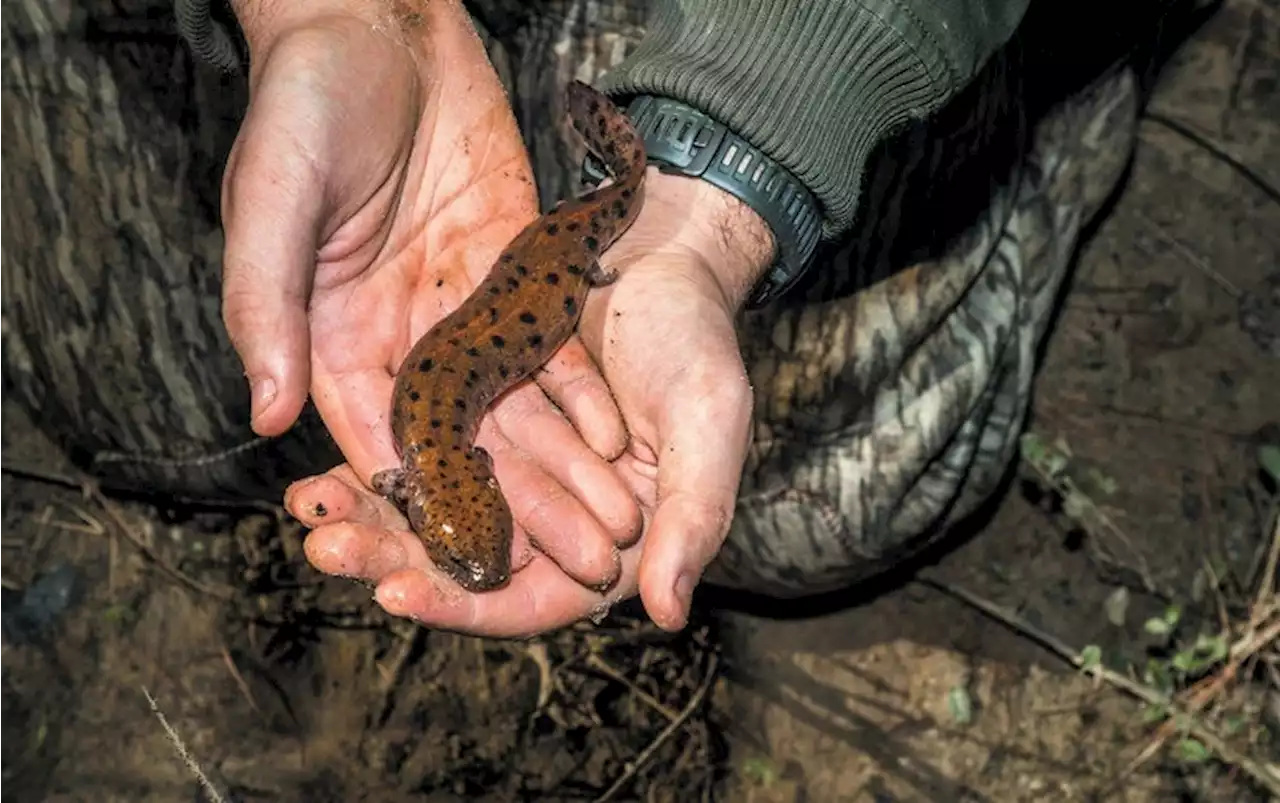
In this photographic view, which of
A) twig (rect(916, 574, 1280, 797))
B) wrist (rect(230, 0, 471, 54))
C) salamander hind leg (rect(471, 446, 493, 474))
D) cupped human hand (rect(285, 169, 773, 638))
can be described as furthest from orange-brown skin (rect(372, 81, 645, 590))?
twig (rect(916, 574, 1280, 797))

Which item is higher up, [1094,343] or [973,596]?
[1094,343]

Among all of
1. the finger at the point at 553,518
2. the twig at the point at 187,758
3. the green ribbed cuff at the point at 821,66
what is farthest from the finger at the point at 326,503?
the green ribbed cuff at the point at 821,66

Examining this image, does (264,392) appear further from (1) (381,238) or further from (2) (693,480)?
(2) (693,480)

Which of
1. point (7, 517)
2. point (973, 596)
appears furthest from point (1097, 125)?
point (7, 517)

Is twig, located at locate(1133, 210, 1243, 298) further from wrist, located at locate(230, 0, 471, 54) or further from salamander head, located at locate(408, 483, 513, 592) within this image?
salamander head, located at locate(408, 483, 513, 592)

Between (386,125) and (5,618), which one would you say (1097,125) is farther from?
(5,618)

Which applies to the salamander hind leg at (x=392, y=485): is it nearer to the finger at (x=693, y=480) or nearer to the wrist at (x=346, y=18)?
the finger at (x=693, y=480)
